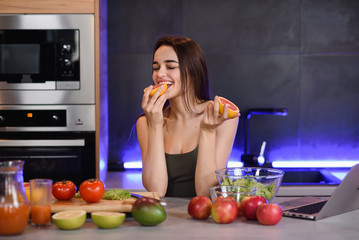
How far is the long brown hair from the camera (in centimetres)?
237

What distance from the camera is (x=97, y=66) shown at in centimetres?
321

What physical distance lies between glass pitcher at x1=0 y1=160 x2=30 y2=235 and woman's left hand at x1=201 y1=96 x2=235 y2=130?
87 centimetres

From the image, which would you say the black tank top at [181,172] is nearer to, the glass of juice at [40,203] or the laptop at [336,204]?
the laptop at [336,204]

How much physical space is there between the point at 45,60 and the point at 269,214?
2273mm

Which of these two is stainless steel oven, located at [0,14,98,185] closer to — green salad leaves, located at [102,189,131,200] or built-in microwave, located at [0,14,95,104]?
built-in microwave, located at [0,14,95,104]

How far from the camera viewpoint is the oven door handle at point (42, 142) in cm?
318

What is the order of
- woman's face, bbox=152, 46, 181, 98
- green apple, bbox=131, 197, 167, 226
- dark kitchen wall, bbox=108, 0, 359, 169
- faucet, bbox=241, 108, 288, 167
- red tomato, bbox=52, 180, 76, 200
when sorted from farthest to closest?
1. dark kitchen wall, bbox=108, 0, 359, 169
2. faucet, bbox=241, 108, 288, 167
3. woman's face, bbox=152, 46, 181, 98
4. red tomato, bbox=52, 180, 76, 200
5. green apple, bbox=131, 197, 167, 226

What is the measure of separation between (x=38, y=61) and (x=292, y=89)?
1.96 m

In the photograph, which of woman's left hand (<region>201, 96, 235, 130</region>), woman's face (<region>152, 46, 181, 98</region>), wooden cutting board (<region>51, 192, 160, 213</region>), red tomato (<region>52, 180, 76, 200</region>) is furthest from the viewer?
woman's face (<region>152, 46, 181, 98</region>)

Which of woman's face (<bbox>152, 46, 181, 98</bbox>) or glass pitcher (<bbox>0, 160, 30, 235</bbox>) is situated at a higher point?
woman's face (<bbox>152, 46, 181, 98</bbox>)

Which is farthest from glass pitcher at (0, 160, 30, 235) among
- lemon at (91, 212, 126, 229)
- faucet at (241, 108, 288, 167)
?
faucet at (241, 108, 288, 167)

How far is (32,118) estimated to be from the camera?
10.7 feet

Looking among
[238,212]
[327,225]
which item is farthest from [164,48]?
[327,225]

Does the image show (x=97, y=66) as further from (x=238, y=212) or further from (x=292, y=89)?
(x=238, y=212)
